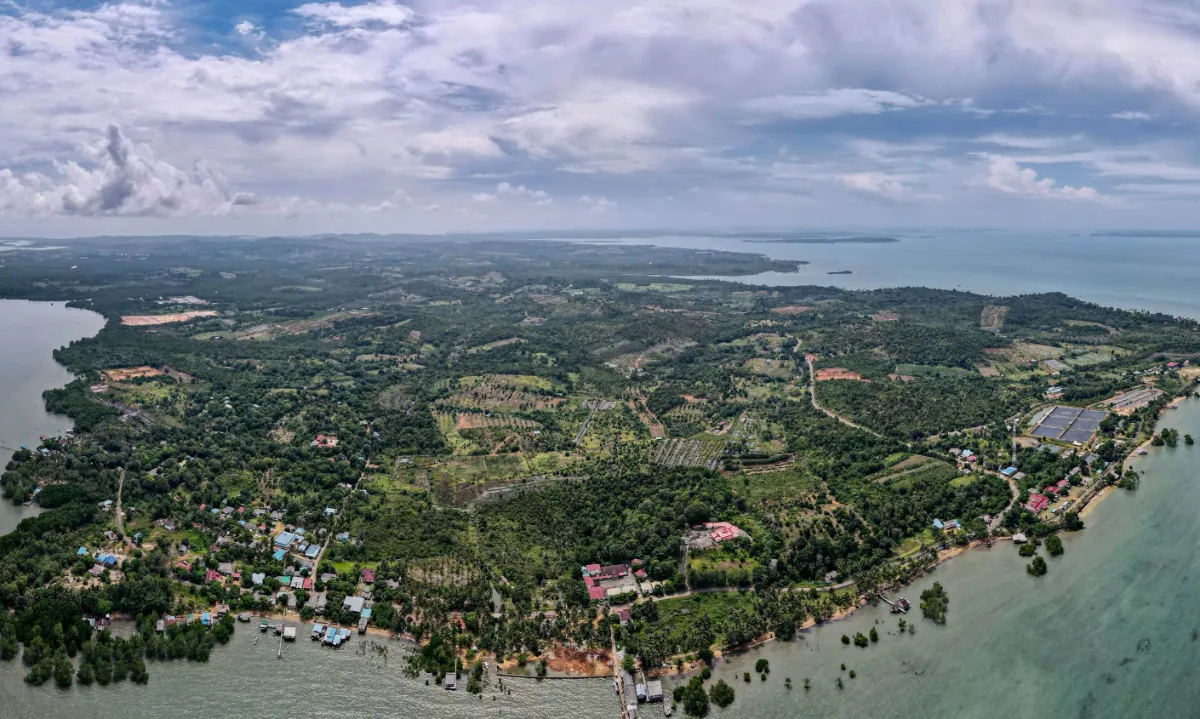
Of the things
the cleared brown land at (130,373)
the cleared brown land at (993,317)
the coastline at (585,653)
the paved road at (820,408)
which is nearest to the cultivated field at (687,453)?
the paved road at (820,408)

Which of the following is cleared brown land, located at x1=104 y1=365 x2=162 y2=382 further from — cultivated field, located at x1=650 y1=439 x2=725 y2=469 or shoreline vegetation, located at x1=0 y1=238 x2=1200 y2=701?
cultivated field, located at x1=650 y1=439 x2=725 y2=469

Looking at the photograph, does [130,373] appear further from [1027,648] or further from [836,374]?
[1027,648]

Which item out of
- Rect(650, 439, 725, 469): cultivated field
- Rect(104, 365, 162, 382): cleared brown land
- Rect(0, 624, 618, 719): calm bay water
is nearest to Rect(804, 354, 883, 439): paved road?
Rect(650, 439, 725, 469): cultivated field

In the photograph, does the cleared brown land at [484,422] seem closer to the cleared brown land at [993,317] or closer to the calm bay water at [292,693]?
the calm bay water at [292,693]

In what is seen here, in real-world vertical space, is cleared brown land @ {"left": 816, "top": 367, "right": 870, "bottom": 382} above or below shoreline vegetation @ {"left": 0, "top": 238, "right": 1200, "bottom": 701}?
above

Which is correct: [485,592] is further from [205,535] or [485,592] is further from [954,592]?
[954,592]

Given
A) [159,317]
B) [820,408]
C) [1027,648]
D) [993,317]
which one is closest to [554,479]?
[820,408]
